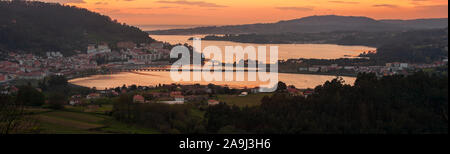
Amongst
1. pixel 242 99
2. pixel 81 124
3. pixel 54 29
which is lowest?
pixel 81 124

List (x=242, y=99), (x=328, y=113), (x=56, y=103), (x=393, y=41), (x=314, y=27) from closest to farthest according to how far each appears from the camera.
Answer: (x=328, y=113)
(x=56, y=103)
(x=242, y=99)
(x=393, y=41)
(x=314, y=27)

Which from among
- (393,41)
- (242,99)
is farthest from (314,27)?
(242,99)

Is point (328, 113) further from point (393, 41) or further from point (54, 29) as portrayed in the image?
point (393, 41)

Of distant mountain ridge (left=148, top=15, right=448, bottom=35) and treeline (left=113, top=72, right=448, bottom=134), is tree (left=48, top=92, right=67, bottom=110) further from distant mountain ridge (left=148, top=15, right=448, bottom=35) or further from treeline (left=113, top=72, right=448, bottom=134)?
distant mountain ridge (left=148, top=15, right=448, bottom=35)

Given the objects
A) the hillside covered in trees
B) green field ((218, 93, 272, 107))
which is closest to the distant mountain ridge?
the hillside covered in trees

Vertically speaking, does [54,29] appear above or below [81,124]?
above

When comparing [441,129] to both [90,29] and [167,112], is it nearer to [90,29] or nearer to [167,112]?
[167,112]

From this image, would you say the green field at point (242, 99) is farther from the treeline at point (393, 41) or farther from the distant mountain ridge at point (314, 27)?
the distant mountain ridge at point (314, 27)
